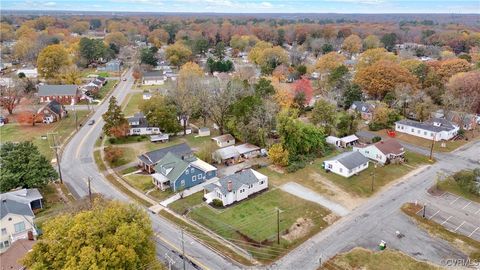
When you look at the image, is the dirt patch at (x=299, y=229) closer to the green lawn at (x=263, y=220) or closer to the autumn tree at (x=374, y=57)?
the green lawn at (x=263, y=220)

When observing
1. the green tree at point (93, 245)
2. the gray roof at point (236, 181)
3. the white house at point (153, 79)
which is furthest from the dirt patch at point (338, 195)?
the white house at point (153, 79)

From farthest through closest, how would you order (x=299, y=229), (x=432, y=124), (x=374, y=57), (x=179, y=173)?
1. (x=374, y=57)
2. (x=432, y=124)
3. (x=179, y=173)
4. (x=299, y=229)

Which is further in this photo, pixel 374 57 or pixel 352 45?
pixel 352 45

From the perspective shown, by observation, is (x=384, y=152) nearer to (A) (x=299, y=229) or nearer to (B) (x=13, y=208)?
(A) (x=299, y=229)

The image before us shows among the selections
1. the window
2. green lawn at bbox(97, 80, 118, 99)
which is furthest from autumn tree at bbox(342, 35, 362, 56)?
the window

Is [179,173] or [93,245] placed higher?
[93,245]

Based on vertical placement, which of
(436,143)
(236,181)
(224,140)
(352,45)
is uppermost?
(352,45)

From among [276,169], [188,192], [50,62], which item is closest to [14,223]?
[188,192]
